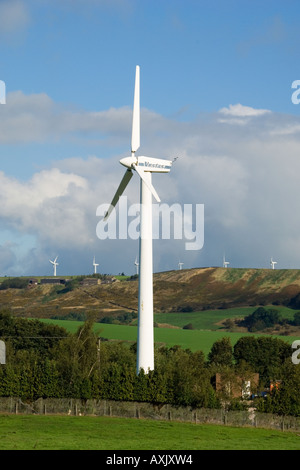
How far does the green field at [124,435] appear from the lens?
2442 inches

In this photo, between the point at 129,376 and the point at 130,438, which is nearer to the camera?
the point at 130,438

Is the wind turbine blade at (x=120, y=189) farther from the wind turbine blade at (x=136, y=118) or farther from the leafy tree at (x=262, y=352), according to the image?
the leafy tree at (x=262, y=352)

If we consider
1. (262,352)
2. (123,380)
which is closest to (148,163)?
(123,380)

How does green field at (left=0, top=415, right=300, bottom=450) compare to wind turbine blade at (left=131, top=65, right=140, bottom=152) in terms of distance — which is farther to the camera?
wind turbine blade at (left=131, top=65, right=140, bottom=152)

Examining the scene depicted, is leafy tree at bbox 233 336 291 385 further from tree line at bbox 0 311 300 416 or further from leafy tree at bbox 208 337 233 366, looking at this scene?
tree line at bbox 0 311 300 416

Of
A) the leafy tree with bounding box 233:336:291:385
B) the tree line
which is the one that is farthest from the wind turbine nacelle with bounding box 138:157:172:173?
the leafy tree with bounding box 233:336:291:385

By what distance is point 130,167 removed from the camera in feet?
271

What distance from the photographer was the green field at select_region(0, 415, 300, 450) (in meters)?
62.0

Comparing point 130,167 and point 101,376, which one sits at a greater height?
point 130,167

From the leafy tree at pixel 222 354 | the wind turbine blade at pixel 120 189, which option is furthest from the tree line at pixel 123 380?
the leafy tree at pixel 222 354

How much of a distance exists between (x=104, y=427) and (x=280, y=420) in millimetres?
16943
